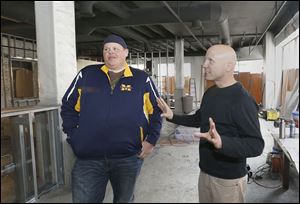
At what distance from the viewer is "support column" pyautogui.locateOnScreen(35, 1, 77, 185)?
95 centimetres

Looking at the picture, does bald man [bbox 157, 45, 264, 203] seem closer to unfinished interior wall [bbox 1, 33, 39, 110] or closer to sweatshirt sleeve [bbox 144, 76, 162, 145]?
sweatshirt sleeve [bbox 144, 76, 162, 145]

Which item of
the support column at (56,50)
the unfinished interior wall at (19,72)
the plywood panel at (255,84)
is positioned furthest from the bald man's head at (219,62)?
the plywood panel at (255,84)

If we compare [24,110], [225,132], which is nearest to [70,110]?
[24,110]

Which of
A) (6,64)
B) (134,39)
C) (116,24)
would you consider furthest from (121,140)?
(6,64)

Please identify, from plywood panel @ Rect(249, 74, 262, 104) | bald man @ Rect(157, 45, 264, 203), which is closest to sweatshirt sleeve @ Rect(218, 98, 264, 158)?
bald man @ Rect(157, 45, 264, 203)

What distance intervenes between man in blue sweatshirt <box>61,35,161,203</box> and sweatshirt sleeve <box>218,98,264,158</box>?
356mm

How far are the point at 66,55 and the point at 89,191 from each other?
0.58 meters

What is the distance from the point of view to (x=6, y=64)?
3.72 meters

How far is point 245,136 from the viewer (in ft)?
2.65

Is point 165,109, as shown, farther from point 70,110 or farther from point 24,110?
point 24,110

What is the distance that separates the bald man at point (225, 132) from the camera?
0.78 meters

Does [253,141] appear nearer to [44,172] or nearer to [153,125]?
[153,125]

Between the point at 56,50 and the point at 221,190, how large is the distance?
86 cm

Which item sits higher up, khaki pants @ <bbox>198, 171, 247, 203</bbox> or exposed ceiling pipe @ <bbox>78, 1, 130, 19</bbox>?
exposed ceiling pipe @ <bbox>78, 1, 130, 19</bbox>
